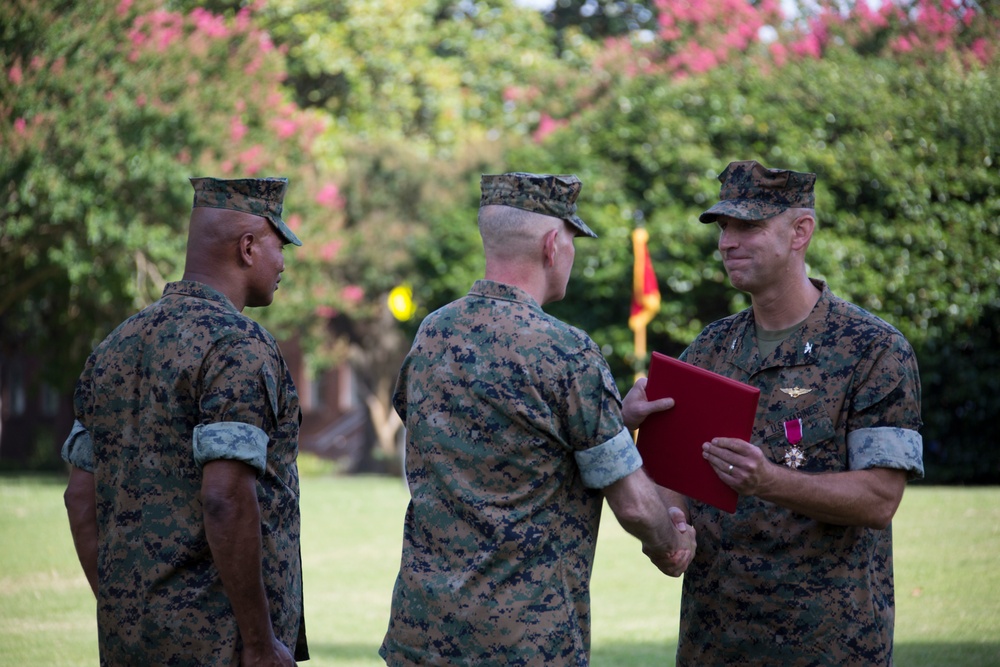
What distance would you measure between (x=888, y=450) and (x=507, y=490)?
1.26 meters

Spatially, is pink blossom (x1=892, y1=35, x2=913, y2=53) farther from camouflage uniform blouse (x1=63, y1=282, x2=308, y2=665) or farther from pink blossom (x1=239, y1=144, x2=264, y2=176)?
camouflage uniform blouse (x1=63, y1=282, x2=308, y2=665)

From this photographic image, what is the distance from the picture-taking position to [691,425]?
3420 millimetres

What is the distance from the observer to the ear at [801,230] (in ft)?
12.7

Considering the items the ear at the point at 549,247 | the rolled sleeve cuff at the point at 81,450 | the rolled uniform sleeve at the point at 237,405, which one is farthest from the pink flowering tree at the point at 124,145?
the ear at the point at 549,247

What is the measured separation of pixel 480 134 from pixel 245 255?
2470cm

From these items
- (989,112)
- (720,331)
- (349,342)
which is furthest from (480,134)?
(720,331)

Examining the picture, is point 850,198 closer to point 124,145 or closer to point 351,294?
point 124,145

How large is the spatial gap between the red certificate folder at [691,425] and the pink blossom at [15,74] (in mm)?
14687

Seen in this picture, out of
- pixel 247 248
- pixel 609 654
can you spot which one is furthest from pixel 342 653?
pixel 247 248

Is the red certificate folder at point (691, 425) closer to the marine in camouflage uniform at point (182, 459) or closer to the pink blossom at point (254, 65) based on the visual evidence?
the marine in camouflage uniform at point (182, 459)

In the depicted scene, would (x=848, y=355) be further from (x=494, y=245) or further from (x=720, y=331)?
(x=494, y=245)

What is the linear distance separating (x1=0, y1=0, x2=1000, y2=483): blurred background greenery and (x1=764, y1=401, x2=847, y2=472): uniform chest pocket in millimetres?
11870

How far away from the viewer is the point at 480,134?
27.8 metres

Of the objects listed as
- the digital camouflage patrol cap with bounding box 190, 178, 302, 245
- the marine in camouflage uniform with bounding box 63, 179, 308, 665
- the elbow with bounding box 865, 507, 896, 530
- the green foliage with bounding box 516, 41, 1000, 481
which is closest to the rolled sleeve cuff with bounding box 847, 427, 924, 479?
the elbow with bounding box 865, 507, 896, 530
